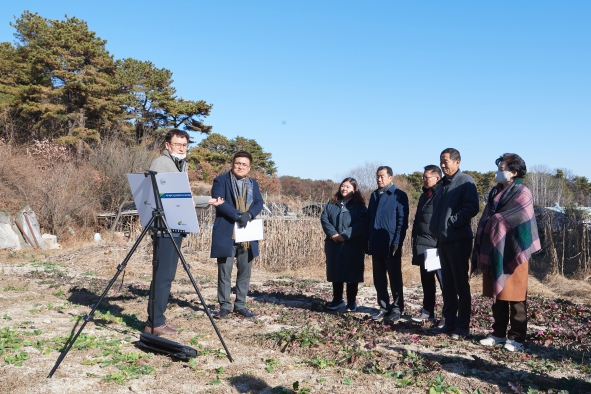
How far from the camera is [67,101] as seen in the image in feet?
90.7

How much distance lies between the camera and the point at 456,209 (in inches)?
204

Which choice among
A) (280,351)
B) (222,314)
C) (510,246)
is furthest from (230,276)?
(510,246)

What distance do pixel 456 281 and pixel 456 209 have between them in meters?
0.71

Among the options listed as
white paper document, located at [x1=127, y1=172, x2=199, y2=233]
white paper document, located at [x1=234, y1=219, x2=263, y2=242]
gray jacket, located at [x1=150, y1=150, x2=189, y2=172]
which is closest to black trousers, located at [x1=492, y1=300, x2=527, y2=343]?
white paper document, located at [x1=234, y1=219, x2=263, y2=242]

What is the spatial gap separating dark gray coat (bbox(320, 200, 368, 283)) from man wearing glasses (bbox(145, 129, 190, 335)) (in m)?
2.30

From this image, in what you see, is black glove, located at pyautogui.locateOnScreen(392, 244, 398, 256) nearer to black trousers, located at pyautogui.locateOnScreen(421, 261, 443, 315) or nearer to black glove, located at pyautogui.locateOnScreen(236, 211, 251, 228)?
black trousers, located at pyautogui.locateOnScreen(421, 261, 443, 315)

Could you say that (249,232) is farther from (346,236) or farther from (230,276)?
(346,236)

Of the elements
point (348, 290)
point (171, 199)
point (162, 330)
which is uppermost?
point (171, 199)

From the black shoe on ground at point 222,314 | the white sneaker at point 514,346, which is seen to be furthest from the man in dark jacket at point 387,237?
the black shoe on ground at point 222,314

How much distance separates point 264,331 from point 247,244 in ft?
3.34

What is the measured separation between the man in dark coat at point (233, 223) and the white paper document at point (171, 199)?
1.33 metres

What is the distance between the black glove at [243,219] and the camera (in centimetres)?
577

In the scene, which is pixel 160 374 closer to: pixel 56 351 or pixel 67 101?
pixel 56 351

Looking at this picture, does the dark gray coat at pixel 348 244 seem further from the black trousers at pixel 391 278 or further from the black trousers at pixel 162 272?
the black trousers at pixel 162 272
